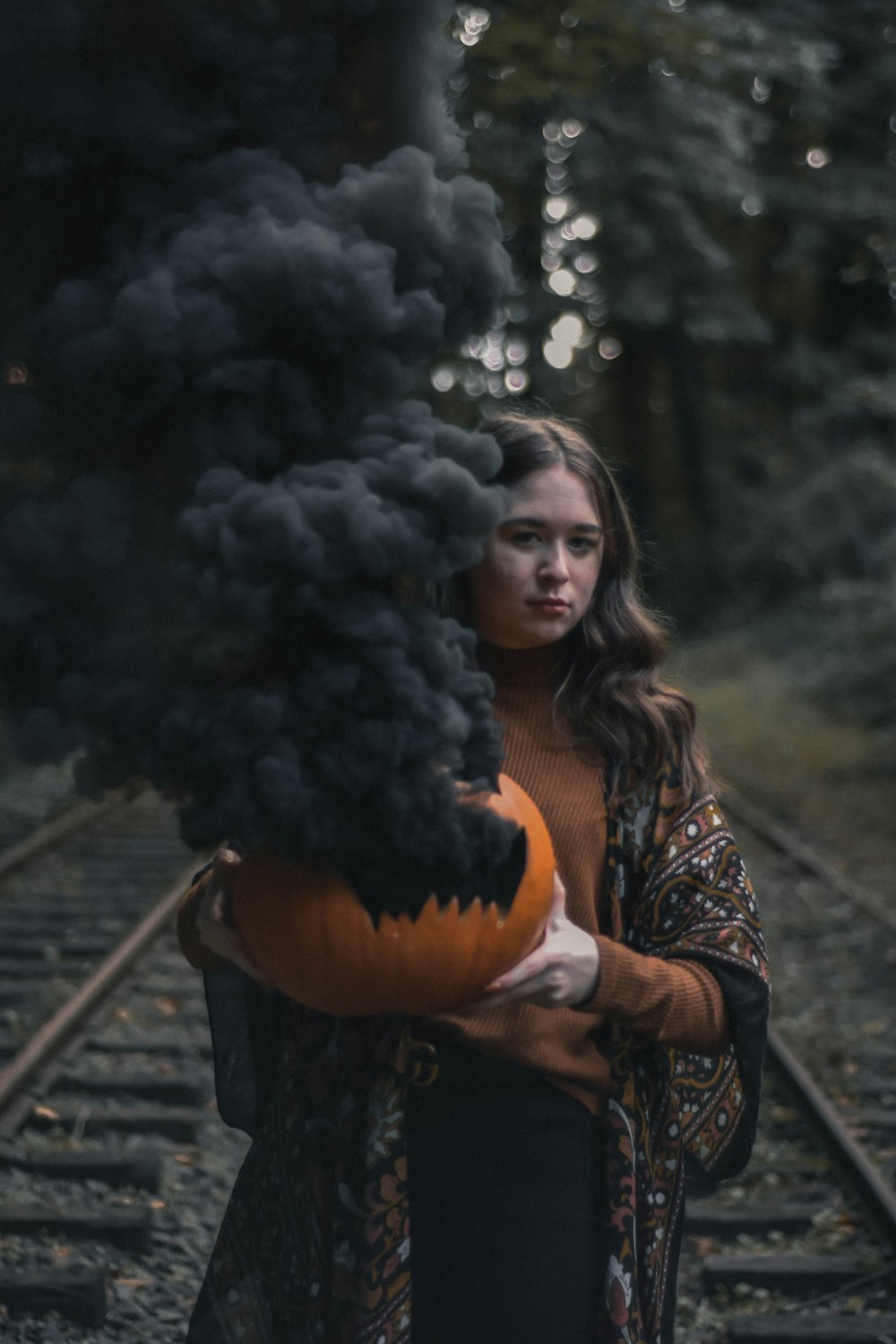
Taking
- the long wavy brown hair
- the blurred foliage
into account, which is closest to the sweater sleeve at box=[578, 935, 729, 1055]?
the long wavy brown hair

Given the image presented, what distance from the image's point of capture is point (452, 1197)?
2275 millimetres

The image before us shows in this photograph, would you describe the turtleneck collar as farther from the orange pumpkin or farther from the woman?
the orange pumpkin

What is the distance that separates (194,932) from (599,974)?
0.67m

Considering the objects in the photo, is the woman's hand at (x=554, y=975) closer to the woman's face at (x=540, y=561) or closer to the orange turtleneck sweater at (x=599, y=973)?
the orange turtleneck sweater at (x=599, y=973)

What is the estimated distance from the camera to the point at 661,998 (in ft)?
7.03

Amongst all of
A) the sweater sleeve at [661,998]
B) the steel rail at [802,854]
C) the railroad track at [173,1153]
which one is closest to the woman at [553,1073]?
the sweater sleeve at [661,998]

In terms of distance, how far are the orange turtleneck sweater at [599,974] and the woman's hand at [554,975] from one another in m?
0.02

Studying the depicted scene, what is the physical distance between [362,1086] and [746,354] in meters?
30.7

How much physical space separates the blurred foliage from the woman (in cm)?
45

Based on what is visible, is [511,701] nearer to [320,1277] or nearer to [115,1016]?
[320,1277]

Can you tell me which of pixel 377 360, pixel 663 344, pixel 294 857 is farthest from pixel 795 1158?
pixel 663 344

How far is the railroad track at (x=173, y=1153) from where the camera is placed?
4035 mm

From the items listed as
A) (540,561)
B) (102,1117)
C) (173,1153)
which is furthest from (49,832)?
(540,561)

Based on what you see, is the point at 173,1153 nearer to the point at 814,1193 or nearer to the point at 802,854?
the point at 814,1193
